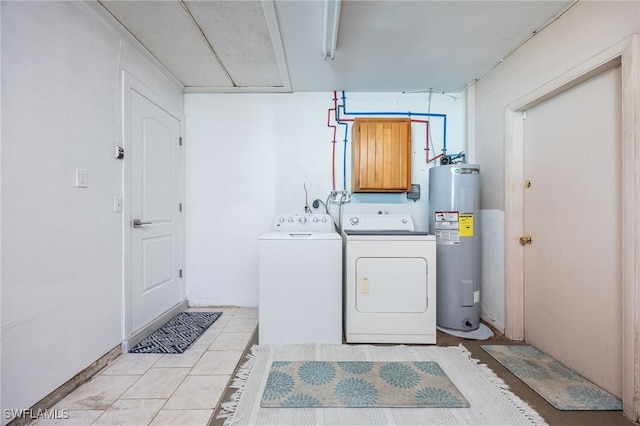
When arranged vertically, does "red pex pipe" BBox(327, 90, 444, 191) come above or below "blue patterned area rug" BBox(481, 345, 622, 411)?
above

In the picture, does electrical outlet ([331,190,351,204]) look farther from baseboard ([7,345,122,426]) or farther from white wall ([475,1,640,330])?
baseboard ([7,345,122,426])

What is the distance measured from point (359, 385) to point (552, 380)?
1225mm

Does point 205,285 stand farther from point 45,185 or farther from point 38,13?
point 38,13

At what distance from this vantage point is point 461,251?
93.7 inches

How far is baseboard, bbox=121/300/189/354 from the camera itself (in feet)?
6.69

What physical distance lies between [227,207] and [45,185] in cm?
160

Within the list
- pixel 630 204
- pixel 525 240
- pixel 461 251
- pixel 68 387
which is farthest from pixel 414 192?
pixel 68 387

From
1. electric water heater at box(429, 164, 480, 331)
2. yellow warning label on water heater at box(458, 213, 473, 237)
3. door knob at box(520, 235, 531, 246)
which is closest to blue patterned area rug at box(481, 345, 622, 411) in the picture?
electric water heater at box(429, 164, 480, 331)

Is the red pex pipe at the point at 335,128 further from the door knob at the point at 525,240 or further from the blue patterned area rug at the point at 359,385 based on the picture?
the blue patterned area rug at the point at 359,385

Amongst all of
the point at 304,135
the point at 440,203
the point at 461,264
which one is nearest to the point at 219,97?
the point at 304,135

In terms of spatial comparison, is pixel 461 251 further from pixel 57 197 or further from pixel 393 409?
pixel 57 197

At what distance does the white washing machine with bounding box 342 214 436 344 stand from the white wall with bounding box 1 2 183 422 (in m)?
1.77

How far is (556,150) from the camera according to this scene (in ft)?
6.26

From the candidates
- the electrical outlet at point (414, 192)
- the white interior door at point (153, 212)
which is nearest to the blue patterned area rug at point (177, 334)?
the white interior door at point (153, 212)
